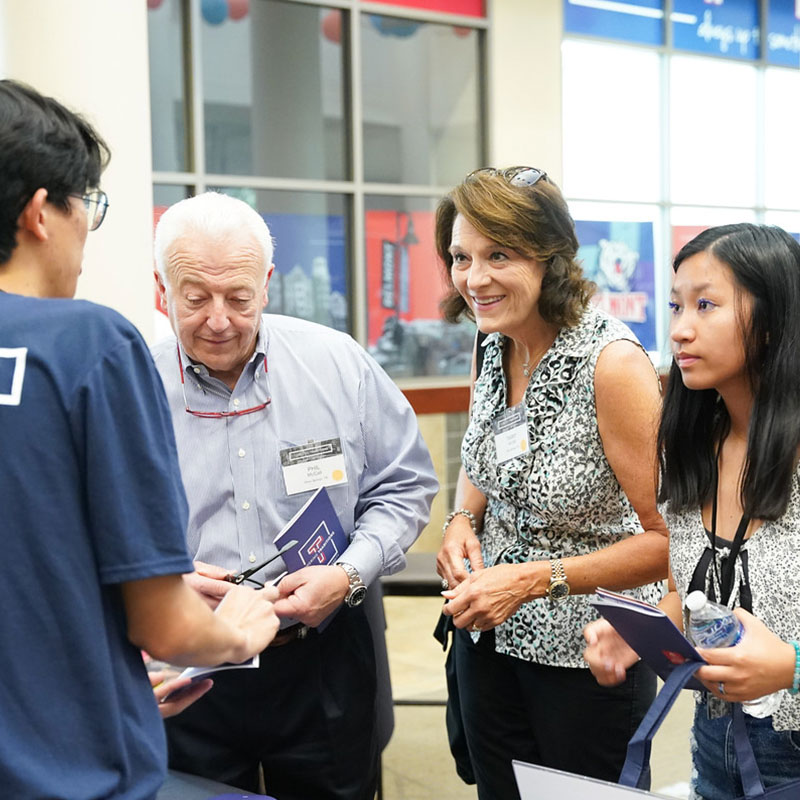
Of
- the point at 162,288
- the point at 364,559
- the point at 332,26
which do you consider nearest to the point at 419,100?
the point at 332,26

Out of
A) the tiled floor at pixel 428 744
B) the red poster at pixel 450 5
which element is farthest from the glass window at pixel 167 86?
the tiled floor at pixel 428 744

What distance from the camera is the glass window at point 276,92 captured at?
22.4ft

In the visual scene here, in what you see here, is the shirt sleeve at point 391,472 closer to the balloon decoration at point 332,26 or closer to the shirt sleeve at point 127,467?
the shirt sleeve at point 127,467

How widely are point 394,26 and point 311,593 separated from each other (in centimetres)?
647

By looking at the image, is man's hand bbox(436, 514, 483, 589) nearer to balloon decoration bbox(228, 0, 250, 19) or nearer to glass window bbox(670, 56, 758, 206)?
balloon decoration bbox(228, 0, 250, 19)

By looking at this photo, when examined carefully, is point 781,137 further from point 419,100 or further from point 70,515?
point 70,515

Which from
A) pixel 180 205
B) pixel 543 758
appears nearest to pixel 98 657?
pixel 180 205

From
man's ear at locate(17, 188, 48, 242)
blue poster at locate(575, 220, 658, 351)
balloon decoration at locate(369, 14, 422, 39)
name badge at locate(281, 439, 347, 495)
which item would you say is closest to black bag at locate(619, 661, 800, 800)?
name badge at locate(281, 439, 347, 495)

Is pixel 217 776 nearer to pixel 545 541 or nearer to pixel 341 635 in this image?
pixel 341 635

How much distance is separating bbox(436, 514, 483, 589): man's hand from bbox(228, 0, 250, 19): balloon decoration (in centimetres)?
555

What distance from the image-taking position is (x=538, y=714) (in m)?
2.10

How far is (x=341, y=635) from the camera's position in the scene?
6.89ft

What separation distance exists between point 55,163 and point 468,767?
1.77 metres

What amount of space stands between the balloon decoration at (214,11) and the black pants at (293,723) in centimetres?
563
